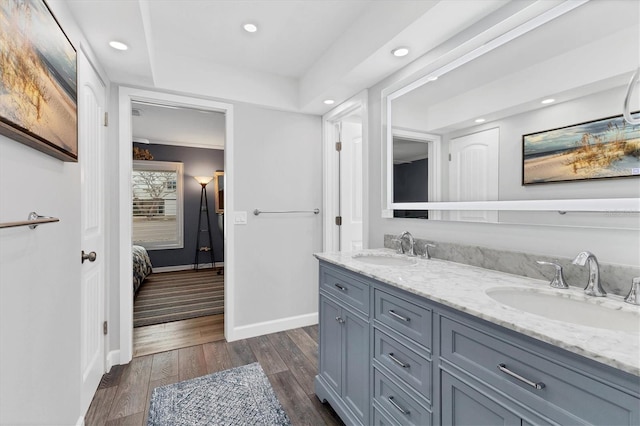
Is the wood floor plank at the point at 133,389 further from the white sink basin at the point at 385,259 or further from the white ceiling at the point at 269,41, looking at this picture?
the white ceiling at the point at 269,41

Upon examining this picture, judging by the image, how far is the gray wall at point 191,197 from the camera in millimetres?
5438

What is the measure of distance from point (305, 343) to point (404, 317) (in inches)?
66.4

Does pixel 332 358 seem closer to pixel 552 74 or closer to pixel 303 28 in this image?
pixel 552 74

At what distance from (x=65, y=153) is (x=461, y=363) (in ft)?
5.88

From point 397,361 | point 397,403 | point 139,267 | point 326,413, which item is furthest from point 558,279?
point 139,267

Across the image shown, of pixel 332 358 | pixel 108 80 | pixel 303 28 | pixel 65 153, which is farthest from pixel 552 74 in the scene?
pixel 108 80

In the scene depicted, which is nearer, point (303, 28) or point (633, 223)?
point (633, 223)

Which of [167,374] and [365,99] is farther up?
[365,99]

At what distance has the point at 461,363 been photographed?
1.01m

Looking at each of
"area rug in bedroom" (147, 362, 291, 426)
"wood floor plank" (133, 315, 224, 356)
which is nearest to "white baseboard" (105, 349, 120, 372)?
"wood floor plank" (133, 315, 224, 356)

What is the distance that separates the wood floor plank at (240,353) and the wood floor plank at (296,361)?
23 centimetres

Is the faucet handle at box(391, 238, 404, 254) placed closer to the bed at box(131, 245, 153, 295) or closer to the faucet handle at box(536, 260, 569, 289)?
the faucet handle at box(536, 260, 569, 289)

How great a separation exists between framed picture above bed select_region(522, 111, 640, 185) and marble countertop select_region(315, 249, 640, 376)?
17.5 inches

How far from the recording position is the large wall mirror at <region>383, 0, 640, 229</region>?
109 centimetres
